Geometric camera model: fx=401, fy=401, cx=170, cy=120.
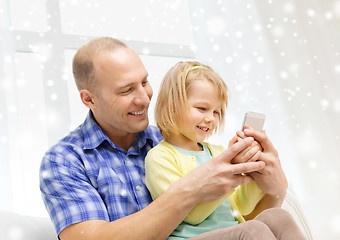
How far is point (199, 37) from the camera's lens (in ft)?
9.73

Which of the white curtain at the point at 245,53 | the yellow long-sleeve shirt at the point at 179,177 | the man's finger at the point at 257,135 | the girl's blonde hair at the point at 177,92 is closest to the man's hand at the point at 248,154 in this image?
the man's finger at the point at 257,135

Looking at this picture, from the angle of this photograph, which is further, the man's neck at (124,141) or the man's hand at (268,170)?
the man's neck at (124,141)

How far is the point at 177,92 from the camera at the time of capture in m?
1.40

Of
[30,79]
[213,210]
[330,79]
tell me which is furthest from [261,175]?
[330,79]

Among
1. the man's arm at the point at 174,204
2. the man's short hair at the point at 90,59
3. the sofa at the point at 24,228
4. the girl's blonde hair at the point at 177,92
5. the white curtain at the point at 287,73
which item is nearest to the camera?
the man's arm at the point at 174,204

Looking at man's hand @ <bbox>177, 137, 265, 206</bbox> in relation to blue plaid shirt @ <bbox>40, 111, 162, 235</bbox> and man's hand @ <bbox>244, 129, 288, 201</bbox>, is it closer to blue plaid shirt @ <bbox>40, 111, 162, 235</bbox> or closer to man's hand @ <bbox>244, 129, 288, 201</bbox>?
man's hand @ <bbox>244, 129, 288, 201</bbox>

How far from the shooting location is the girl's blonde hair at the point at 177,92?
139 cm

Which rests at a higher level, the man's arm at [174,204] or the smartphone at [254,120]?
the smartphone at [254,120]

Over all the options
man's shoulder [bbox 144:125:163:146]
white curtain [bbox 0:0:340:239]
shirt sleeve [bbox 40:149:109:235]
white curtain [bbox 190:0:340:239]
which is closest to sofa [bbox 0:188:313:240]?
shirt sleeve [bbox 40:149:109:235]

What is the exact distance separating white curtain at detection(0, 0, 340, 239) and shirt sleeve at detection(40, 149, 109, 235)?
1.09 metres

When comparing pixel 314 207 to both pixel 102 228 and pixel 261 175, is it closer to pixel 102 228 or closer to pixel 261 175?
pixel 261 175

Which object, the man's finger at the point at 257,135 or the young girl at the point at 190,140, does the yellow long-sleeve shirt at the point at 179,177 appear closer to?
the young girl at the point at 190,140

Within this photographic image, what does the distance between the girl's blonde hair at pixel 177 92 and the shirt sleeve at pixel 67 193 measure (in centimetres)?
33

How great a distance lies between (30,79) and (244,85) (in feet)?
4.94
